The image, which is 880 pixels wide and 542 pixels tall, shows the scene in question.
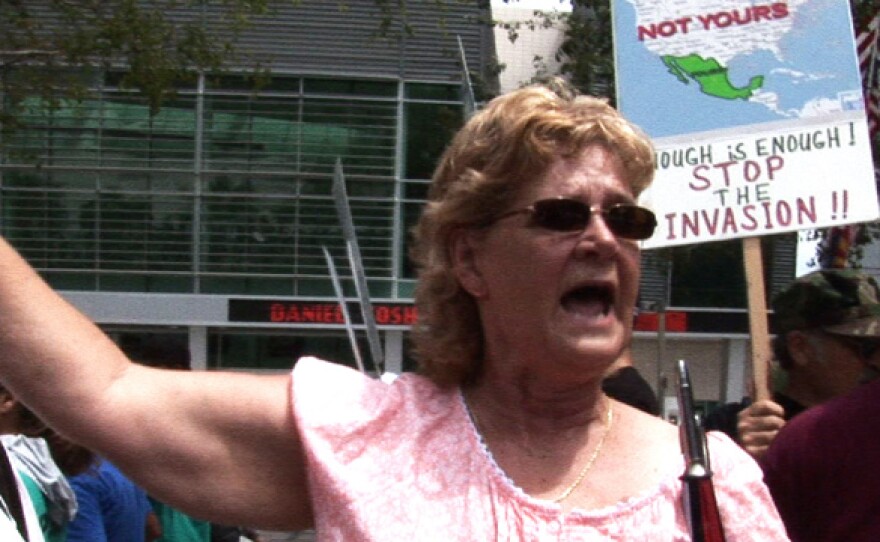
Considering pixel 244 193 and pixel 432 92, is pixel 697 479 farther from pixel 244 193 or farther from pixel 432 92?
pixel 244 193

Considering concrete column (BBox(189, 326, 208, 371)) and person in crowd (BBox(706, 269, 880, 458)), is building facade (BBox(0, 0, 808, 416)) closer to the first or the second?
concrete column (BBox(189, 326, 208, 371))

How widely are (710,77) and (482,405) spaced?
2529mm

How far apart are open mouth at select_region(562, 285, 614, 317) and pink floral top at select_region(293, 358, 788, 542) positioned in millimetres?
236

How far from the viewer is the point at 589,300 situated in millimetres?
2182

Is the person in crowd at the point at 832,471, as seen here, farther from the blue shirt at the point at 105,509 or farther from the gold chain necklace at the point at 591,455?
the blue shirt at the point at 105,509

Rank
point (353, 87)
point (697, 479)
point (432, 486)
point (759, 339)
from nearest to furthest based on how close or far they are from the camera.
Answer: point (697, 479) < point (432, 486) < point (759, 339) < point (353, 87)

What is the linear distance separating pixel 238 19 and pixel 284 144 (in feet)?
37.5

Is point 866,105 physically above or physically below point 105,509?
above

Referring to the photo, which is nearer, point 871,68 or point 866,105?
point 866,105

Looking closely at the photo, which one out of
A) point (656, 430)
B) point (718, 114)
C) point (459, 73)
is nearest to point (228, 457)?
point (656, 430)

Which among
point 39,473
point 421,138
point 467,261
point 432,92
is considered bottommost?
point 39,473

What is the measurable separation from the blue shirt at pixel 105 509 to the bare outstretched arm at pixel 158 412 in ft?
9.04

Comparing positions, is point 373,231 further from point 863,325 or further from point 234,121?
point 863,325

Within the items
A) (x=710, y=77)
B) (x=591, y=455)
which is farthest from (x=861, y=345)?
(x=591, y=455)
